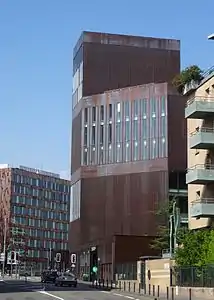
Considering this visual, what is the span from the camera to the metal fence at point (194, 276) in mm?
47375

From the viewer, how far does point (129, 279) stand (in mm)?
74688

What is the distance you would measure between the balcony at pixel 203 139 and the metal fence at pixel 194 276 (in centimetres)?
1329

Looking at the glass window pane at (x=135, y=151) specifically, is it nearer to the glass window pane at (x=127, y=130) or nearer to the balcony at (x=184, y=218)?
the glass window pane at (x=127, y=130)

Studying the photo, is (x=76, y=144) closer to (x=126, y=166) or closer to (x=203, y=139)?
(x=126, y=166)

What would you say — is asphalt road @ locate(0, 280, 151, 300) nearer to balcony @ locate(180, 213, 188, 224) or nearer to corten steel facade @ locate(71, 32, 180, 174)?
balcony @ locate(180, 213, 188, 224)

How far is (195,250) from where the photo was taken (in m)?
53.4

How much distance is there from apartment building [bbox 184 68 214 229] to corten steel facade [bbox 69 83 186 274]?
1007 inches

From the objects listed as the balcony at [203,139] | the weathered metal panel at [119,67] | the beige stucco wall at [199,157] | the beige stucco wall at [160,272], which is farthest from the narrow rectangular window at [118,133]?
the beige stucco wall at [160,272]

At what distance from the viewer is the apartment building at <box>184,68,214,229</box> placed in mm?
61594

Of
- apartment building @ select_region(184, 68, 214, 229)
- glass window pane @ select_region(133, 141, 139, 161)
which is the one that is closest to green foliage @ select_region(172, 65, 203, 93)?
apartment building @ select_region(184, 68, 214, 229)

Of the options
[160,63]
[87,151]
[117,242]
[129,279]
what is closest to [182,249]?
[129,279]

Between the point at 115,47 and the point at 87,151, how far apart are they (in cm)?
1806

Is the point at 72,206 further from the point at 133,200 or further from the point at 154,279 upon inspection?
the point at 154,279

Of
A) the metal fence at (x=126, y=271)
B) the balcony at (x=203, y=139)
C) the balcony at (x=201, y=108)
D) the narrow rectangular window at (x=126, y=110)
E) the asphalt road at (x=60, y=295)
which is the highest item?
the narrow rectangular window at (x=126, y=110)
